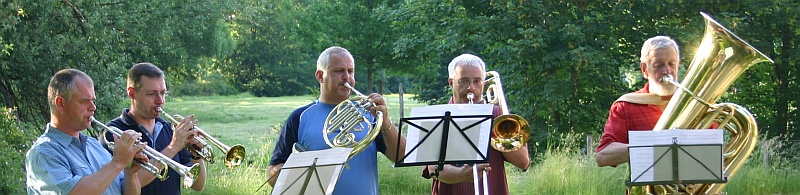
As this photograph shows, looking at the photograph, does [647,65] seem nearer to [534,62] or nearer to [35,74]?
[35,74]

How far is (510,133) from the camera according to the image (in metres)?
Answer: 4.50

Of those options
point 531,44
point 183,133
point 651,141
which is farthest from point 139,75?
point 531,44

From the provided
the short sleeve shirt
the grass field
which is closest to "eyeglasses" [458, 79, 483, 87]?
the short sleeve shirt

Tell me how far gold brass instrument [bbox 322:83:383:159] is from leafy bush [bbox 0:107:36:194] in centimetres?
462

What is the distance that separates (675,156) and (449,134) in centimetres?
100

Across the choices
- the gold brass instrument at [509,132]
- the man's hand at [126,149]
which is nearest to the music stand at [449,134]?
the gold brass instrument at [509,132]

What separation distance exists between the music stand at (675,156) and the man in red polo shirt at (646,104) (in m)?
0.39

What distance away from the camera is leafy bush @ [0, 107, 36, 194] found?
7.68 meters

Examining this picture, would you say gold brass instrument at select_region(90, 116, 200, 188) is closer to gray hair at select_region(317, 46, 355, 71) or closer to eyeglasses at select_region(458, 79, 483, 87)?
gray hair at select_region(317, 46, 355, 71)

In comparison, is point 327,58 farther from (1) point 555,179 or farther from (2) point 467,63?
(1) point 555,179

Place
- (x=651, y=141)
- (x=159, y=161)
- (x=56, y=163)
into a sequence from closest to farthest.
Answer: (x=56, y=163)
(x=651, y=141)
(x=159, y=161)

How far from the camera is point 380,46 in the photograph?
2717 cm

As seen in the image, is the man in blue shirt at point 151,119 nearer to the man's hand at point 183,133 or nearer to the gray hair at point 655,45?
the man's hand at point 183,133

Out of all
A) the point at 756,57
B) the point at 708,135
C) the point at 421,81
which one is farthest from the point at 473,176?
the point at 421,81
